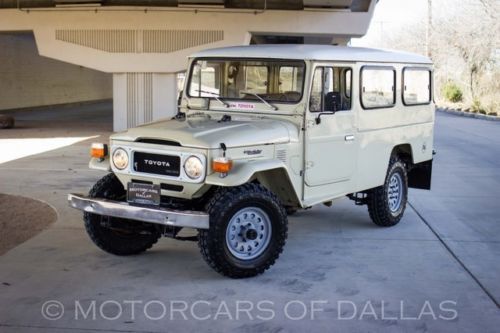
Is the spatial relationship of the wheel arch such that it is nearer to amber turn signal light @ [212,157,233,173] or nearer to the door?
the door

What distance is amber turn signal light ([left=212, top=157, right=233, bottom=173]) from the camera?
19.3ft

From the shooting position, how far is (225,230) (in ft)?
19.9

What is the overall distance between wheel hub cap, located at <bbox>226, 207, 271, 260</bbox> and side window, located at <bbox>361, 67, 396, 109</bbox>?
2097 mm

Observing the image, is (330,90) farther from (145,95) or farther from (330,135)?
(145,95)

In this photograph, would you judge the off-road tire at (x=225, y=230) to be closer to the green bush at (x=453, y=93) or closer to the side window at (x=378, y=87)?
the side window at (x=378, y=87)

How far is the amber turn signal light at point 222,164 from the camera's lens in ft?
19.3

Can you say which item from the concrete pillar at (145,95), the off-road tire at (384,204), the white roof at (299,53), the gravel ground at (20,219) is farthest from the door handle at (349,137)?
the concrete pillar at (145,95)

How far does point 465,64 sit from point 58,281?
36835 mm

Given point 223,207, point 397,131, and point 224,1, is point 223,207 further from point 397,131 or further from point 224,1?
point 224,1

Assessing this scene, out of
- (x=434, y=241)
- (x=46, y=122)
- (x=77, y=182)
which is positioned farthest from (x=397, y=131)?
(x=46, y=122)

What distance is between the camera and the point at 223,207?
603 cm

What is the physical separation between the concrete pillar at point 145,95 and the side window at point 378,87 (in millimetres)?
13928

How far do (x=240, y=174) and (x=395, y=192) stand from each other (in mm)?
3359

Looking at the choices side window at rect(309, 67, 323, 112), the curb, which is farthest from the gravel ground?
the curb
